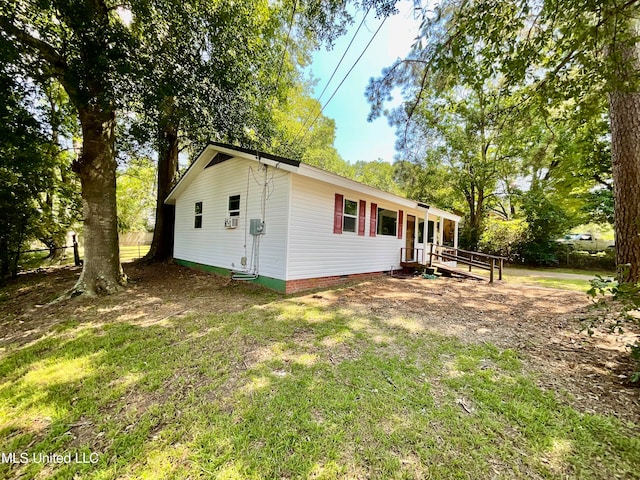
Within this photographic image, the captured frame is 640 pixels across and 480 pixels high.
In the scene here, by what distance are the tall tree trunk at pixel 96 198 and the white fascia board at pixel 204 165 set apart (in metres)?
2.71

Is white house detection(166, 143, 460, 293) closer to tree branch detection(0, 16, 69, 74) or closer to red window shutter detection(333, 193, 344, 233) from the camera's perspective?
red window shutter detection(333, 193, 344, 233)

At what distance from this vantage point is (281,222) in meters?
6.60

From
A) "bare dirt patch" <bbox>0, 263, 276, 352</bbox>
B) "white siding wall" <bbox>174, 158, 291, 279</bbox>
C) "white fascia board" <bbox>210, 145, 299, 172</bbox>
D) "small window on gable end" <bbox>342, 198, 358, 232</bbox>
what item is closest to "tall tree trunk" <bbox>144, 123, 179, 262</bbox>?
"white siding wall" <bbox>174, 158, 291, 279</bbox>

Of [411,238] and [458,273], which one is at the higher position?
[411,238]

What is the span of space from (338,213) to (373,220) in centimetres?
194

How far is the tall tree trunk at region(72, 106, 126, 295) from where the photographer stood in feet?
19.9

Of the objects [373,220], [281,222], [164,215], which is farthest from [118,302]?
[373,220]

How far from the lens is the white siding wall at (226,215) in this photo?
6703mm

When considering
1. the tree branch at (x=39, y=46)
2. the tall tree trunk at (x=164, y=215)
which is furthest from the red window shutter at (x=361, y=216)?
the tall tree trunk at (x=164, y=215)

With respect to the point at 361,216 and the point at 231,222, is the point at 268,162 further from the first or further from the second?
the point at 361,216

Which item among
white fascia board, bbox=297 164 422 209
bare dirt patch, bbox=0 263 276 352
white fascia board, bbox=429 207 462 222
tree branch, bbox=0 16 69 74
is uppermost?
tree branch, bbox=0 16 69 74

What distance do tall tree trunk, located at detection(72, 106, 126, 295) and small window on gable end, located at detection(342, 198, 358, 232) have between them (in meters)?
6.29

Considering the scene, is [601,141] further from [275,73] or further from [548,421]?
[548,421]

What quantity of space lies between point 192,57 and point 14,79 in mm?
3843
